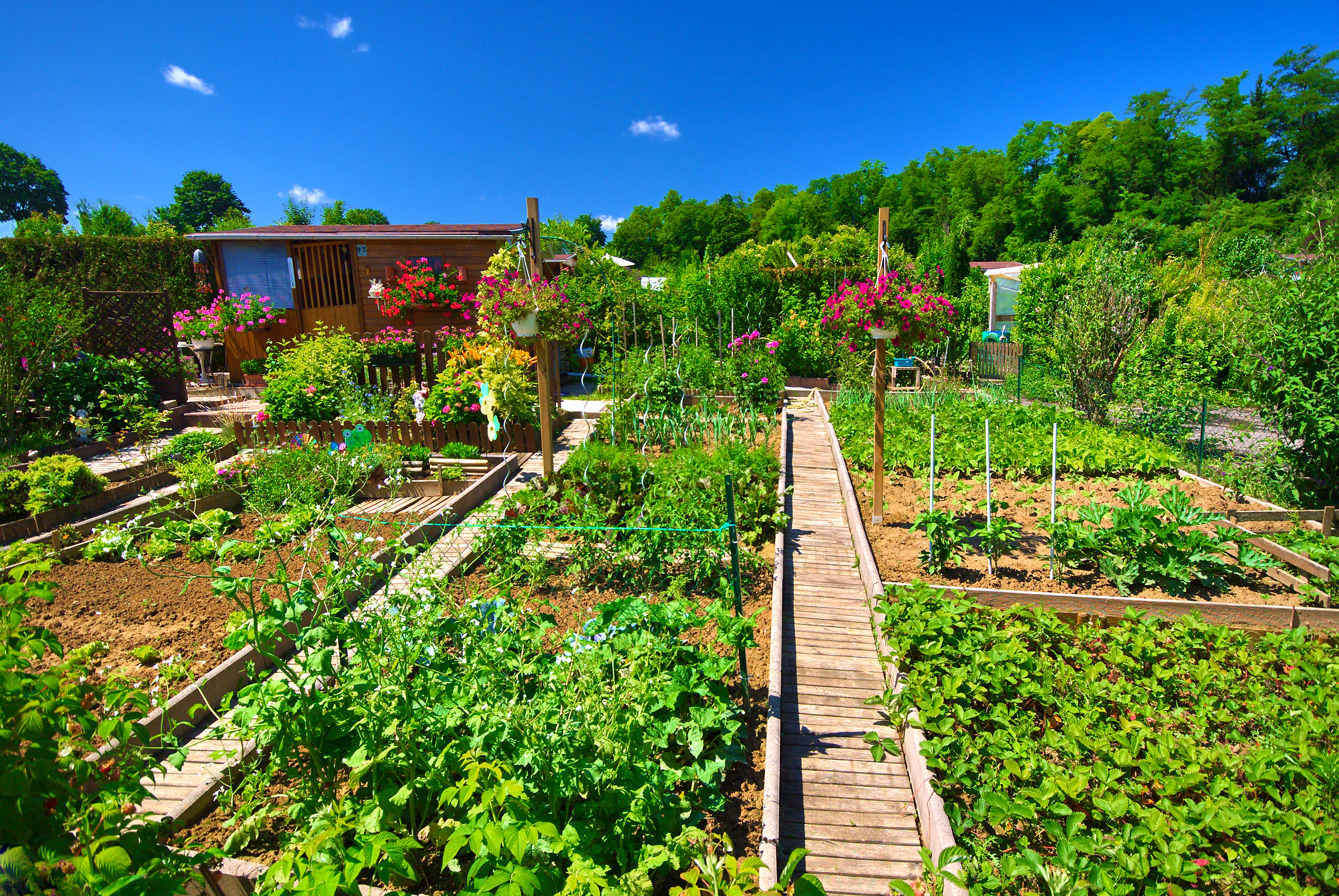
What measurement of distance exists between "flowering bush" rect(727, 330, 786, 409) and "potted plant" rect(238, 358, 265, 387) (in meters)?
8.87

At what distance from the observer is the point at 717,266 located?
1538cm

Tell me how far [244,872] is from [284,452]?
5299 millimetres

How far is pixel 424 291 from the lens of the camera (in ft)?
43.4

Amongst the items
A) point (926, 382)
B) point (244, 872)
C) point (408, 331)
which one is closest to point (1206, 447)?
point (926, 382)

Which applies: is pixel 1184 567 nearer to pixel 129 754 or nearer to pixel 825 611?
pixel 825 611

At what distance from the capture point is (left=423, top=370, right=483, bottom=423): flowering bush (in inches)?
355

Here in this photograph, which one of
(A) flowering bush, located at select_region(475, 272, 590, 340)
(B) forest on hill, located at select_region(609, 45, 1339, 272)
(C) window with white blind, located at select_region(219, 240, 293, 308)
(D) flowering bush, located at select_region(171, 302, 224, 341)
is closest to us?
(A) flowering bush, located at select_region(475, 272, 590, 340)

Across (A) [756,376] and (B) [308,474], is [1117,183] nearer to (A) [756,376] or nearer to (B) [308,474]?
(A) [756,376]

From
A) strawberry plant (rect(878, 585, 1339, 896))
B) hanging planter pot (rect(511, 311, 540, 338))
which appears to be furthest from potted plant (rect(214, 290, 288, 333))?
strawberry plant (rect(878, 585, 1339, 896))

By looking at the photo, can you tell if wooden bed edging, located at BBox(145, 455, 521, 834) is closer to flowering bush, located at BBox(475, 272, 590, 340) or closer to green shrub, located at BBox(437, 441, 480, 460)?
green shrub, located at BBox(437, 441, 480, 460)

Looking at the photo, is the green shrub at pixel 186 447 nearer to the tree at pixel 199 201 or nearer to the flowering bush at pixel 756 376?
the flowering bush at pixel 756 376

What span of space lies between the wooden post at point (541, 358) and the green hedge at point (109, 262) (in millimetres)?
10669

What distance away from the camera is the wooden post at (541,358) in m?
6.95

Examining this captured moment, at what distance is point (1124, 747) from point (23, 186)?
8589 cm
